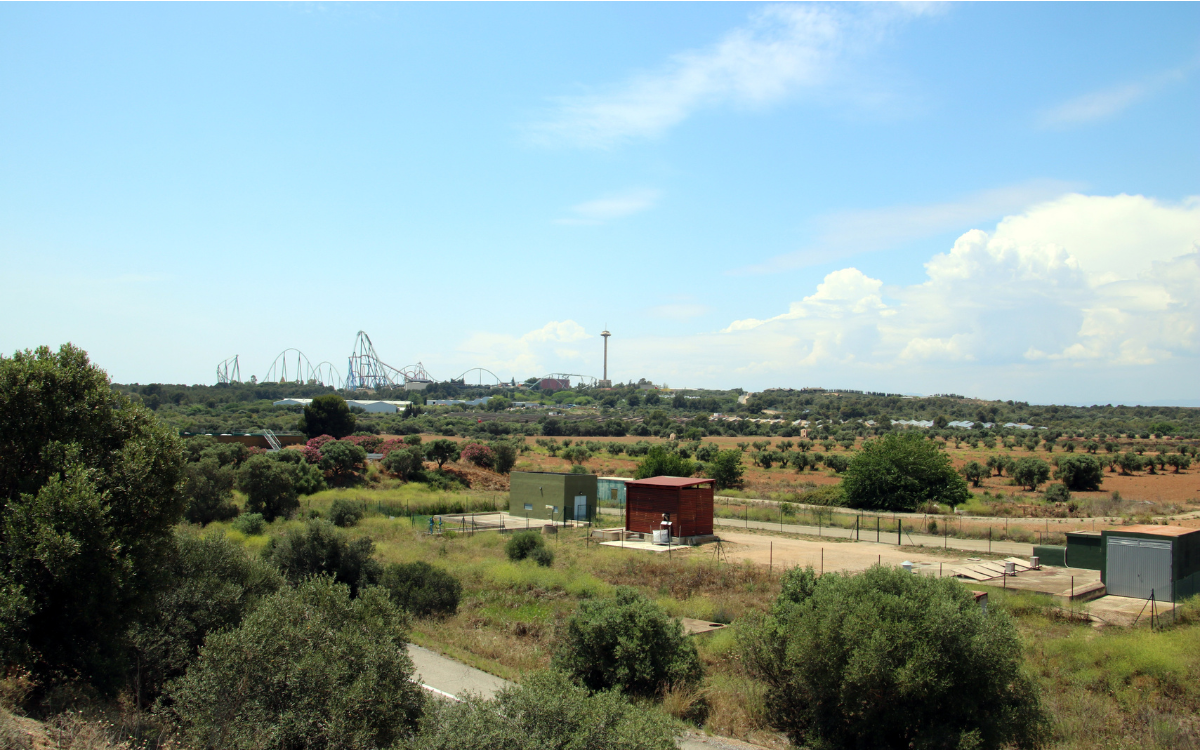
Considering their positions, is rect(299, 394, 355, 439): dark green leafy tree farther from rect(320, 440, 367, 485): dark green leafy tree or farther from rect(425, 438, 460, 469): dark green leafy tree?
rect(320, 440, 367, 485): dark green leafy tree

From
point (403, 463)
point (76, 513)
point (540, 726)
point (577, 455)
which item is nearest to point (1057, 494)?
point (577, 455)

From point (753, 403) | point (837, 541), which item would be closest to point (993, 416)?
point (753, 403)

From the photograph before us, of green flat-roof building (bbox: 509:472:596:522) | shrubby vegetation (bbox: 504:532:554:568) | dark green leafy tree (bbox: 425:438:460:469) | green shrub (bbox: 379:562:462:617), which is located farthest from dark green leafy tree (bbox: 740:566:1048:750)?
dark green leafy tree (bbox: 425:438:460:469)

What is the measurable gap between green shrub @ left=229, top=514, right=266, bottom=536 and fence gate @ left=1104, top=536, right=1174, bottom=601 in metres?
29.0

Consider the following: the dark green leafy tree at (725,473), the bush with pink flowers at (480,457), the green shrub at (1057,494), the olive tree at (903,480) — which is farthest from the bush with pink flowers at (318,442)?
the green shrub at (1057,494)

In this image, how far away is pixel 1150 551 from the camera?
1894cm

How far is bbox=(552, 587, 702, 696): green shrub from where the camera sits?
12.8 m

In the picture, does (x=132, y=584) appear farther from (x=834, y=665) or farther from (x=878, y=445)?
(x=878, y=445)

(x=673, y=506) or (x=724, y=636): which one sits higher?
(x=673, y=506)

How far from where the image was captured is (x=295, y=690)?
27.9 ft

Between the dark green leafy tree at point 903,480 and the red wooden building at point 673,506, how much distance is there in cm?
1509

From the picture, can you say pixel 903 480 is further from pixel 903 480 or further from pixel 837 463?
pixel 837 463

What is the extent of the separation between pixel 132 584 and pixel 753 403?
176m

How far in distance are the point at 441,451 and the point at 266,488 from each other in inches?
762
